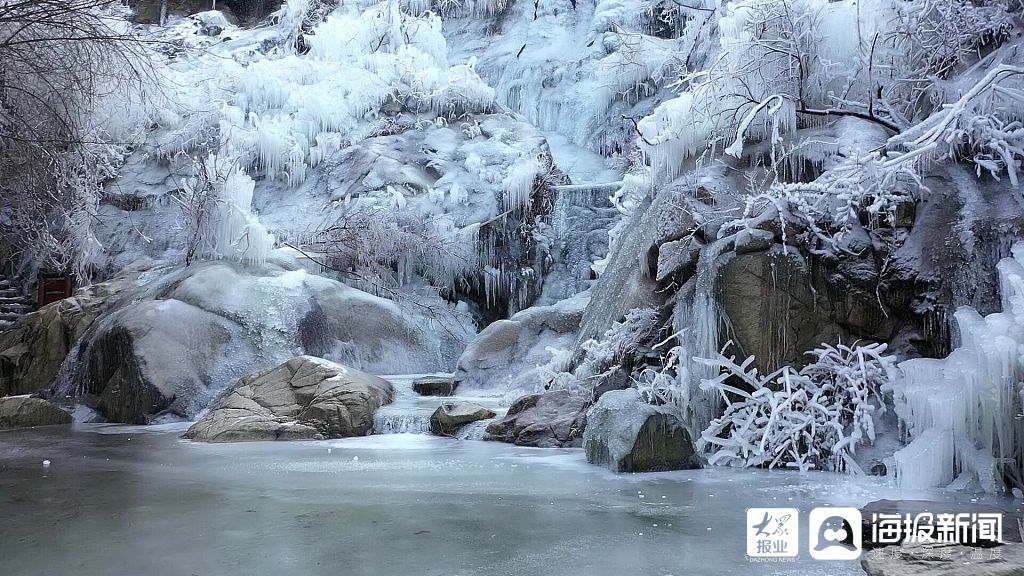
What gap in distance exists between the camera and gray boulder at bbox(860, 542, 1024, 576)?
2.42 meters

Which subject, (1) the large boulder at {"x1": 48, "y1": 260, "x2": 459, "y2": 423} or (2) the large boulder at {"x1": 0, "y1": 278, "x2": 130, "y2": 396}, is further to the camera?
(2) the large boulder at {"x1": 0, "y1": 278, "x2": 130, "y2": 396}

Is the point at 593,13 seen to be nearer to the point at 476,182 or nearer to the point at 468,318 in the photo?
the point at 476,182

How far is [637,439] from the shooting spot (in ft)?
18.6

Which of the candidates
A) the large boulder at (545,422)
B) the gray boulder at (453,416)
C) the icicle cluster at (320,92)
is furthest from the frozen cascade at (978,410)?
the icicle cluster at (320,92)

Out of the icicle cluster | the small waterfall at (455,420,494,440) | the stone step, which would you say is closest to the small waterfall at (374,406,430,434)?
the small waterfall at (455,420,494,440)

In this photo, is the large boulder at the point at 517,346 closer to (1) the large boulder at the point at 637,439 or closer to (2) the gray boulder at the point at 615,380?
(2) the gray boulder at the point at 615,380

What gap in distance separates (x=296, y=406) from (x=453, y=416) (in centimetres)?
171

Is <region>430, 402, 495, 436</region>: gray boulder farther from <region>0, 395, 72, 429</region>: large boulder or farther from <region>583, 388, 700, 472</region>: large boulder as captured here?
<region>0, 395, 72, 429</region>: large boulder

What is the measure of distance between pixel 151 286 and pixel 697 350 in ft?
31.6

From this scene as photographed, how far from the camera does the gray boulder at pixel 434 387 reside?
10.6m

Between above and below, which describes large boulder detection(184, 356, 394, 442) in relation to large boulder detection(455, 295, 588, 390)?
below

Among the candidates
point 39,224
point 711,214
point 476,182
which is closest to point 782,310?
point 711,214

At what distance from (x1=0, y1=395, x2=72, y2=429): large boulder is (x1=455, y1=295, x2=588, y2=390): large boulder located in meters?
5.04

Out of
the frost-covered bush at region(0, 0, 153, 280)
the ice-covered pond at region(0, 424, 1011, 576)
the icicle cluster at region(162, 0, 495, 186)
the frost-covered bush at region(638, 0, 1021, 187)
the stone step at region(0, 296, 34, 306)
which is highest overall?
the icicle cluster at region(162, 0, 495, 186)
